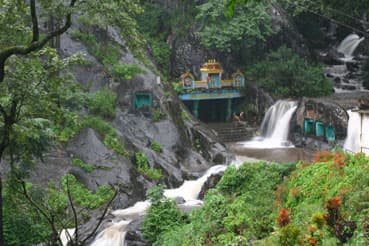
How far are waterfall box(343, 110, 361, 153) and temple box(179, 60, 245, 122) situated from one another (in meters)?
8.48

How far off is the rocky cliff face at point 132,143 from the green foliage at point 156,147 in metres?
0.13

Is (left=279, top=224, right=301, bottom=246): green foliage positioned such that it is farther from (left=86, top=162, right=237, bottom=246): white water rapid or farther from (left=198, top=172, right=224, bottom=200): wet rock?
(left=198, top=172, right=224, bottom=200): wet rock

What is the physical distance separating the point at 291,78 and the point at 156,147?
38.7 feet

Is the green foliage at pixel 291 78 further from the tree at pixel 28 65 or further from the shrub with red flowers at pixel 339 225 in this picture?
the tree at pixel 28 65

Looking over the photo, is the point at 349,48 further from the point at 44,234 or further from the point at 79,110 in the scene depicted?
the point at 44,234

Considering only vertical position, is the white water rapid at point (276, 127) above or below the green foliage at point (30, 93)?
below

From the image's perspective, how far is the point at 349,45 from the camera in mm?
38844

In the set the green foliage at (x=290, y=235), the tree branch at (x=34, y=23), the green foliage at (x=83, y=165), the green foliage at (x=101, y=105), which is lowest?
the green foliage at (x=83, y=165)

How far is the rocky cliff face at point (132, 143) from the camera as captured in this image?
20.9 metres

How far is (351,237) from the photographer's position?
10484 millimetres

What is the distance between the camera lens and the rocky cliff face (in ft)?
68.7

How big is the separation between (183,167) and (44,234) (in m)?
9.70

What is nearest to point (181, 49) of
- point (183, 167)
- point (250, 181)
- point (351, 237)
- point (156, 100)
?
point (156, 100)

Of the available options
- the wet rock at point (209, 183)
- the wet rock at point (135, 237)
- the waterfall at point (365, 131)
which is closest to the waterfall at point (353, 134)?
the waterfall at point (365, 131)
